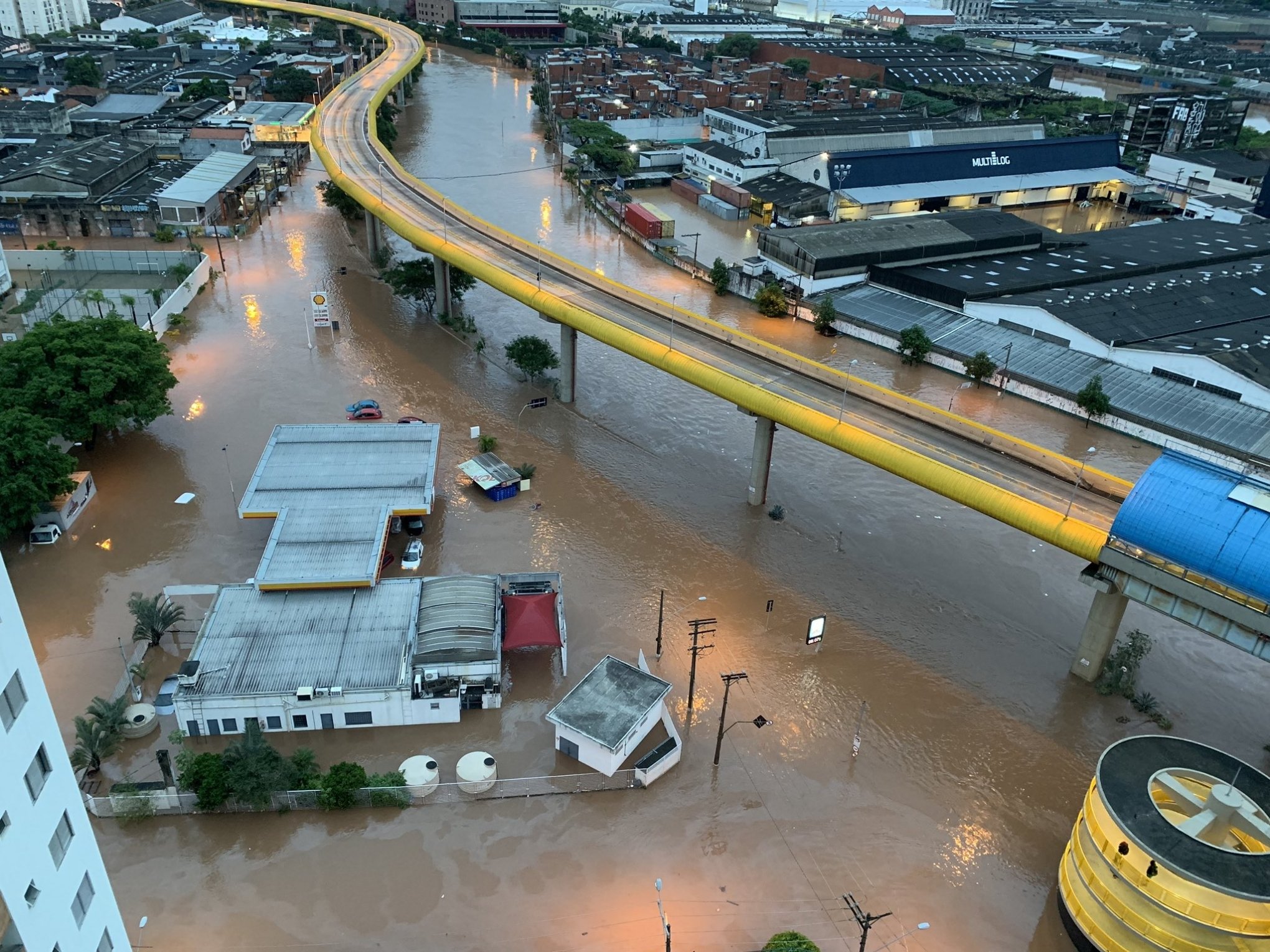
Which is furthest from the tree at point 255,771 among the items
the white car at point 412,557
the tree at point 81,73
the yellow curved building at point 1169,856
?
the tree at point 81,73

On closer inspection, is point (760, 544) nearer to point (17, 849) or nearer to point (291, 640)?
point (291, 640)

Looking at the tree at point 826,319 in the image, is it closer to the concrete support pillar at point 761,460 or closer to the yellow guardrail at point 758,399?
the yellow guardrail at point 758,399

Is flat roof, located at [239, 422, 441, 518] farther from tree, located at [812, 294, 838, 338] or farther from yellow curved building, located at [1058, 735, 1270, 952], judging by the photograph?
tree, located at [812, 294, 838, 338]

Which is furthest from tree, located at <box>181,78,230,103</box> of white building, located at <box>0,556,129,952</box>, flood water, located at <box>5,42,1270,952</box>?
white building, located at <box>0,556,129,952</box>

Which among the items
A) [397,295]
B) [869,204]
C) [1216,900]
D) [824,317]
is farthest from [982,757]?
[869,204]

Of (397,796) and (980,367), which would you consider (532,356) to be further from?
(397,796)

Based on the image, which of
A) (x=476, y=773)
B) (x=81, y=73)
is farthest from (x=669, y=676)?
(x=81, y=73)
